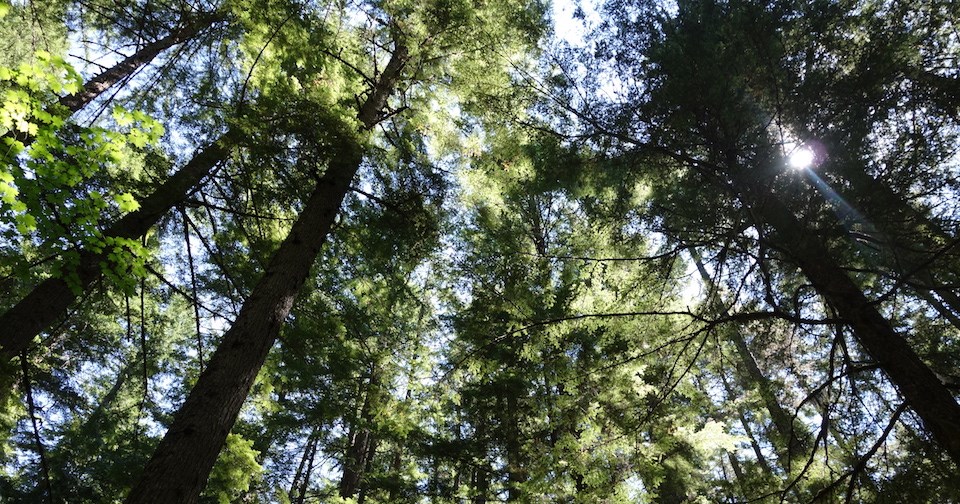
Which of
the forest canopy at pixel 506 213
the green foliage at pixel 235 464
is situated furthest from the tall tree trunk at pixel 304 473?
the green foliage at pixel 235 464

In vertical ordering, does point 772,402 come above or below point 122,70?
below

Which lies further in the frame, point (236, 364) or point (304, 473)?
point (304, 473)

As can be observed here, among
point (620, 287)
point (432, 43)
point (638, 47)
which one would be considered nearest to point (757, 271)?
point (620, 287)

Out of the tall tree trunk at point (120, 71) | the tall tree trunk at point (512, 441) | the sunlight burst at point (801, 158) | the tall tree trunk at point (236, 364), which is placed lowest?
the tall tree trunk at point (236, 364)

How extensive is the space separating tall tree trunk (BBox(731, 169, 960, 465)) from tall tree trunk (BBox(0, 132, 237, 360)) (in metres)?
5.53

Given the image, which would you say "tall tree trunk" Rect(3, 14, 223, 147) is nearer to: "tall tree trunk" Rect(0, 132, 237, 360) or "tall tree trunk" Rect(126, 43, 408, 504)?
"tall tree trunk" Rect(0, 132, 237, 360)

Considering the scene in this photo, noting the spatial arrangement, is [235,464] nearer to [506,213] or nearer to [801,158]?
[506,213]

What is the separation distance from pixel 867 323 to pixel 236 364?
5.33 m

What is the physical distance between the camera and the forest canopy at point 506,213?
12.5ft

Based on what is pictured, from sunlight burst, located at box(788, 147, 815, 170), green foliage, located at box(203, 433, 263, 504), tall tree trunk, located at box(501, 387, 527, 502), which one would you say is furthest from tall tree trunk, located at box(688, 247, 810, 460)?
green foliage, located at box(203, 433, 263, 504)

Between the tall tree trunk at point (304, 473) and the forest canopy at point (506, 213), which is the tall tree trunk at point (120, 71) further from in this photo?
the tall tree trunk at point (304, 473)

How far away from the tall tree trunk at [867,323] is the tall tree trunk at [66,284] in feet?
18.1

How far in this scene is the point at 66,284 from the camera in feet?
16.5

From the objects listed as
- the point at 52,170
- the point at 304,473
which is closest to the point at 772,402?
the point at 52,170
